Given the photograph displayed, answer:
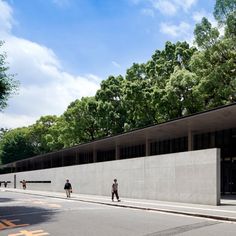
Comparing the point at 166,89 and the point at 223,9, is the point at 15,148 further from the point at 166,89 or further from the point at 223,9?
the point at 223,9

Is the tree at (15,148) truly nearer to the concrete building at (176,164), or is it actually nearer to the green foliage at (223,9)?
the concrete building at (176,164)

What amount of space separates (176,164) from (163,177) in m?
1.95

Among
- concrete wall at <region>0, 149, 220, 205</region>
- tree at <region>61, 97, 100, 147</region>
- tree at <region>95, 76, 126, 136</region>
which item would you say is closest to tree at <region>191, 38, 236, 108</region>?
concrete wall at <region>0, 149, 220, 205</region>

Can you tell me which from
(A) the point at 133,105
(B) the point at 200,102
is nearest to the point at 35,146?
(A) the point at 133,105

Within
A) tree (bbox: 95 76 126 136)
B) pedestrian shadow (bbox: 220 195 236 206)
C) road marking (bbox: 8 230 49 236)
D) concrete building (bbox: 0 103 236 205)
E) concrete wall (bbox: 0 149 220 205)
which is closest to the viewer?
road marking (bbox: 8 230 49 236)

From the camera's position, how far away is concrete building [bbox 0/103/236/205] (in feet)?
84.6

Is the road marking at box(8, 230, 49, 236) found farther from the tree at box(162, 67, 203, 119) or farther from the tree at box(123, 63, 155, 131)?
the tree at box(123, 63, 155, 131)

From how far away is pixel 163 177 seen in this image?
30.3 m

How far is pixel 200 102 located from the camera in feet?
131

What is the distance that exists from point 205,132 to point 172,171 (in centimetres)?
621

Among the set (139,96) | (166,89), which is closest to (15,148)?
(139,96)

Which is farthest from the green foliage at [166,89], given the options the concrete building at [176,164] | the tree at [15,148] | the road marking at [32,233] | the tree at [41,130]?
the tree at [15,148]

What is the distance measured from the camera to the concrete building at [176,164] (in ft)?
84.6

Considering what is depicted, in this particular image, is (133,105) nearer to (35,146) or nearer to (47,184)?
(47,184)
